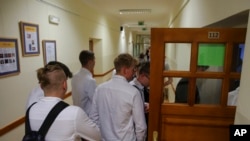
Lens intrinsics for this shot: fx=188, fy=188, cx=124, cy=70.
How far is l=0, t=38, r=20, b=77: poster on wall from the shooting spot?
2.10m

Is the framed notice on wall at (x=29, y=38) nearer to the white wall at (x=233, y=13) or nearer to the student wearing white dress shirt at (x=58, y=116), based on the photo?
the student wearing white dress shirt at (x=58, y=116)

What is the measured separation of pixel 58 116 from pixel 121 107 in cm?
60

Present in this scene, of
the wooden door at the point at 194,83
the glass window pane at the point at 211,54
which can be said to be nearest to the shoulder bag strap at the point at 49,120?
the wooden door at the point at 194,83

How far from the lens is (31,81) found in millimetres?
2662

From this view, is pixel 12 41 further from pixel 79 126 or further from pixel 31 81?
pixel 79 126

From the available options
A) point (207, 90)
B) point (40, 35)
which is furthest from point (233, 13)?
point (40, 35)

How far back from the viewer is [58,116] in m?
1.21

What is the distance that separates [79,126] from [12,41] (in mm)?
1635

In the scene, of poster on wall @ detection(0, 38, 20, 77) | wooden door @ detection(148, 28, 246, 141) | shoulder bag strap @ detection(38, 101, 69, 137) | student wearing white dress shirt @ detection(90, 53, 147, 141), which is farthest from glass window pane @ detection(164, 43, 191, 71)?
poster on wall @ detection(0, 38, 20, 77)

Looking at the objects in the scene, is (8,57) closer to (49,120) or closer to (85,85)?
(85,85)

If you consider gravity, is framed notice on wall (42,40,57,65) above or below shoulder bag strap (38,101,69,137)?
above

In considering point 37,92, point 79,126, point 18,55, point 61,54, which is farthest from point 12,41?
point 79,126

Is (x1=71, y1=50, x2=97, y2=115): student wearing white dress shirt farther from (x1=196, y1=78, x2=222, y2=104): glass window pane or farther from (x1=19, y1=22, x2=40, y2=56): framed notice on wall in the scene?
(x1=196, y1=78, x2=222, y2=104): glass window pane

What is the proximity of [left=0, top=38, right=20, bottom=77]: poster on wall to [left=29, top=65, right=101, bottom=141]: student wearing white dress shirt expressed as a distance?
1.13m
